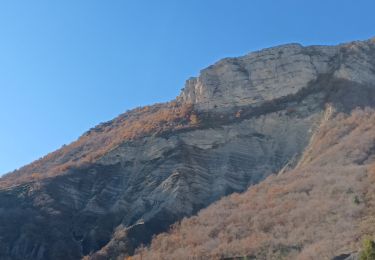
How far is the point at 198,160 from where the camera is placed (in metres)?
58.9

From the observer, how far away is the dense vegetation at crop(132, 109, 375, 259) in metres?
36.3

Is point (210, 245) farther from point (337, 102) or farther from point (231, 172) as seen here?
point (337, 102)

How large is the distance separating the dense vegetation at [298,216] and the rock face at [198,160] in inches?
145

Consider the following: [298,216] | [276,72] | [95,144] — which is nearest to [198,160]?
[276,72]

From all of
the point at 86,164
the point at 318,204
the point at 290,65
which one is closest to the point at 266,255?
the point at 318,204

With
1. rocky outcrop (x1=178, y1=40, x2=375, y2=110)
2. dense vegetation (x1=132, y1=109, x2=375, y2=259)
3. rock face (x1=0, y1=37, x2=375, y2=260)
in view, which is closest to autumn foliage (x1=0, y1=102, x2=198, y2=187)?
rock face (x1=0, y1=37, x2=375, y2=260)

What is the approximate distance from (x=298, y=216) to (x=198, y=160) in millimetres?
19433

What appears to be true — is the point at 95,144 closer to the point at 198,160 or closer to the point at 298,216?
the point at 198,160

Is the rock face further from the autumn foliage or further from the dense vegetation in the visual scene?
the dense vegetation

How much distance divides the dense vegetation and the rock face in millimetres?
3684

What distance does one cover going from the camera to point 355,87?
212ft

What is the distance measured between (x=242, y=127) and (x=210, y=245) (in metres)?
24.0

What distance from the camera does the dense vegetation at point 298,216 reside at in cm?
3628

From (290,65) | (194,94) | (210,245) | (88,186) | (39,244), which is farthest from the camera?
(194,94)
